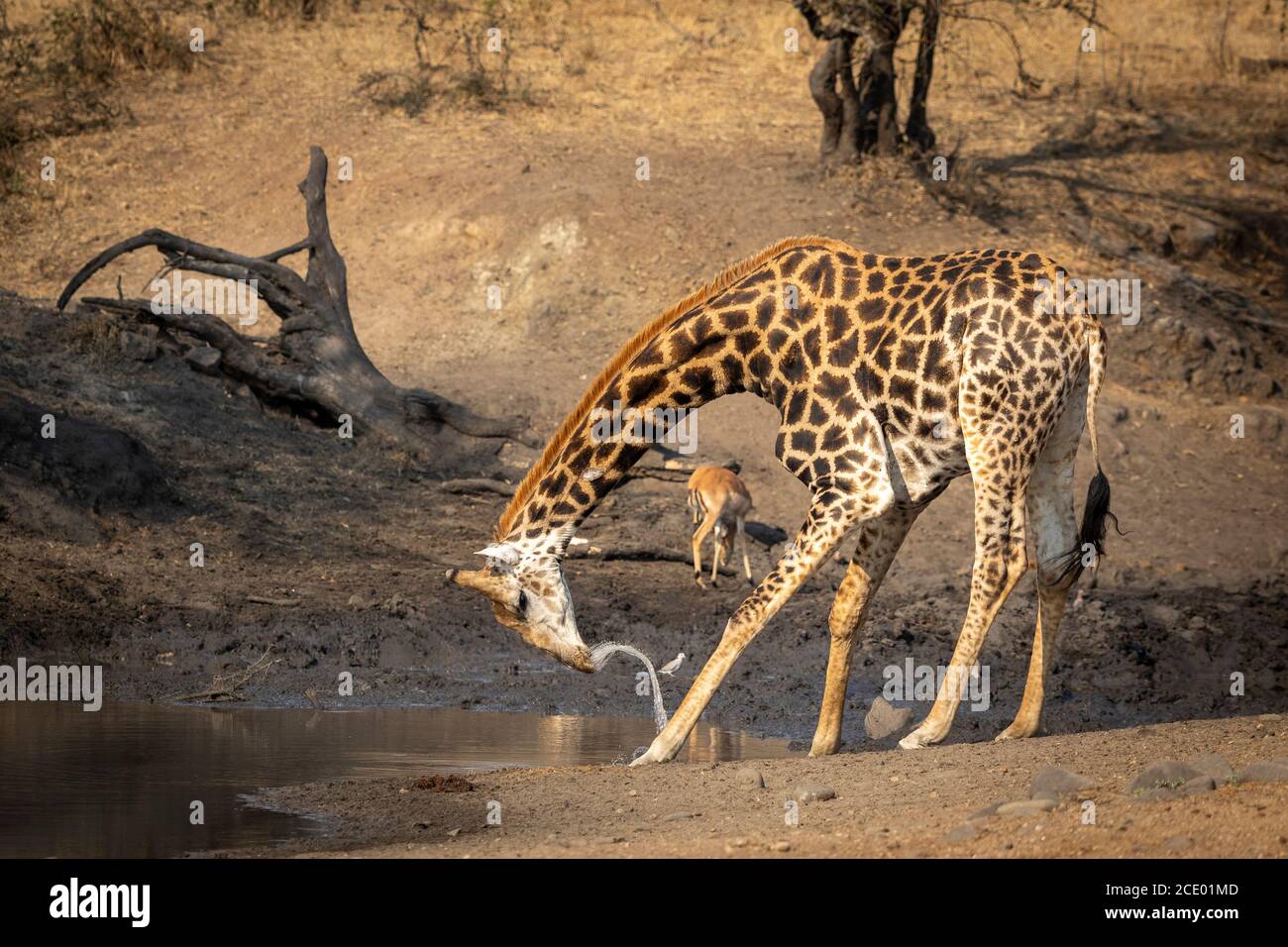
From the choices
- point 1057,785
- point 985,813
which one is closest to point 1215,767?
point 1057,785

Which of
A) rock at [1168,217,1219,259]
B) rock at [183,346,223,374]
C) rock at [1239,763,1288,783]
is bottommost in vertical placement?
rock at [1239,763,1288,783]

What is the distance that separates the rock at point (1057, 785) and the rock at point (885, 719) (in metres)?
2.43

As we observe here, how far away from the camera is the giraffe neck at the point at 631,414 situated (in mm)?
8055

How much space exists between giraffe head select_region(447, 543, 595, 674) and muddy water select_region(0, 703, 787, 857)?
88 centimetres

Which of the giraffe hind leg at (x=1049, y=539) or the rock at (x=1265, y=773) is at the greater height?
the giraffe hind leg at (x=1049, y=539)

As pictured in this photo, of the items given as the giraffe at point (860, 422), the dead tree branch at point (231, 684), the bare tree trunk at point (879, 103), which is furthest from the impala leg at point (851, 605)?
the bare tree trunk at point (879, 103)

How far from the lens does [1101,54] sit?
88.4ft

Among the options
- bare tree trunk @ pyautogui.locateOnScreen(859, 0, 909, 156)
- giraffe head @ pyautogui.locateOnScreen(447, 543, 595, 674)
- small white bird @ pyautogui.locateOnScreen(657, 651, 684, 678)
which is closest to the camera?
small white bird @ pyautogui.locateOnScreen(657, 651, 684, 678)

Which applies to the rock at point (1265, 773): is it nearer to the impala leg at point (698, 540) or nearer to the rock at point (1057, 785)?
the rock at point (1057, 785)

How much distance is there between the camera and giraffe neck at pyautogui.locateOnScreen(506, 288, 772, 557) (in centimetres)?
805

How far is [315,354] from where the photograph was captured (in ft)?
48.1

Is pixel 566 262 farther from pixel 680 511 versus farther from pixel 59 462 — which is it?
pixel 59 462

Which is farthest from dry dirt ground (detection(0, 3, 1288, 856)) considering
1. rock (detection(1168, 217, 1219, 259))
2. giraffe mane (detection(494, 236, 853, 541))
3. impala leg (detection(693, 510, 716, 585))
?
giraffe mane (detection(494, 236, 853, 541))

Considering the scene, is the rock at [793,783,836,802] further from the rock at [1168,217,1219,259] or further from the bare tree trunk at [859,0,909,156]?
the rock at [1168,217,1219,259]
